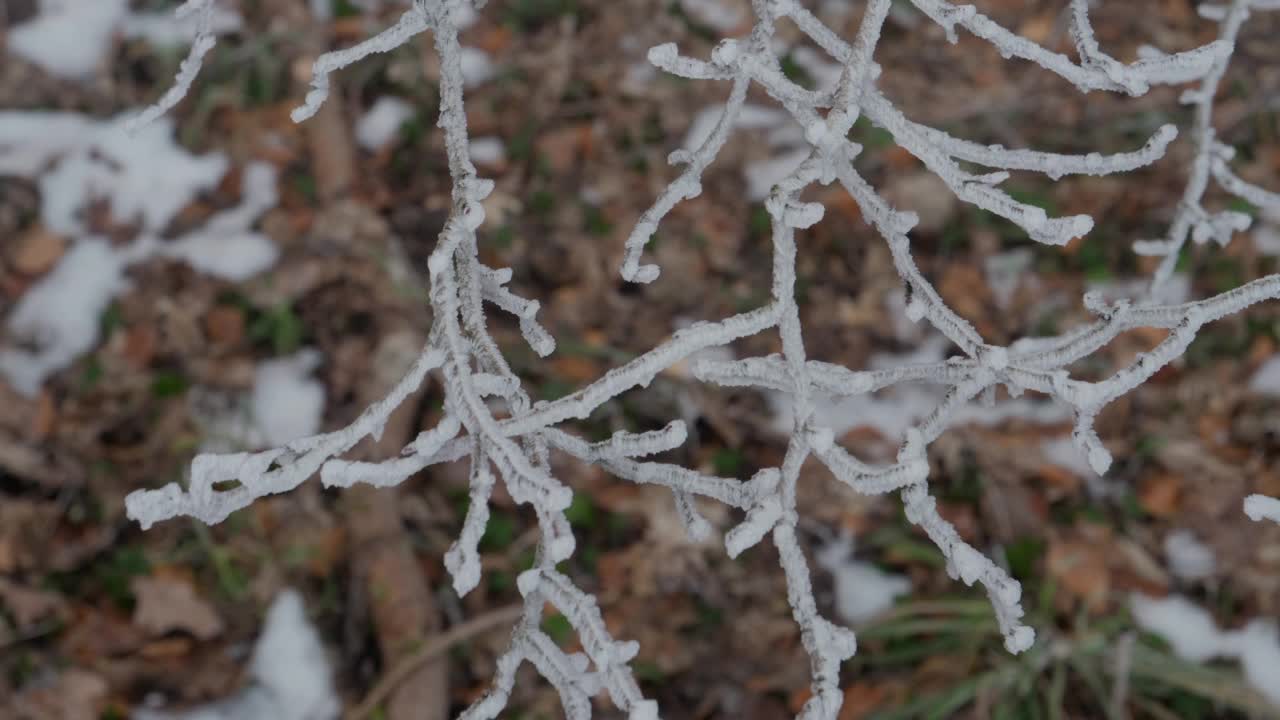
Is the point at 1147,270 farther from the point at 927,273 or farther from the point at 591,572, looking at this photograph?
the point at 591,572

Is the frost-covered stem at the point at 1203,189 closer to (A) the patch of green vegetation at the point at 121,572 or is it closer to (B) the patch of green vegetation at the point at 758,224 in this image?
(B) the patch of green vegetation at the point at 758,224

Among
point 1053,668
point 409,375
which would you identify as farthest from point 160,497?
point 1053,668

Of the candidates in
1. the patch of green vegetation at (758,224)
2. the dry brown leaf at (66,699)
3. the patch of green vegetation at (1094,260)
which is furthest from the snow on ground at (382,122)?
the patch of green vegetation at (1094,260)

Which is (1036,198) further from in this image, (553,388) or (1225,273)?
(553,388)

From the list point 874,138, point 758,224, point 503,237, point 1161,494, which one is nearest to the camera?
point 1161,494

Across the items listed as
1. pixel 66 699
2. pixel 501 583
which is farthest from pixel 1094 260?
pixel 66 699

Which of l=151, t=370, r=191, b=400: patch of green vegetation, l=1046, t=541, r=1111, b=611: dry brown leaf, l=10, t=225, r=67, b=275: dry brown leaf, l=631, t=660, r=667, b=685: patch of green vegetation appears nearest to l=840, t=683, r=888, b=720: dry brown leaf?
l=631, t=660, r=667, b=685: patch of green vegetation
